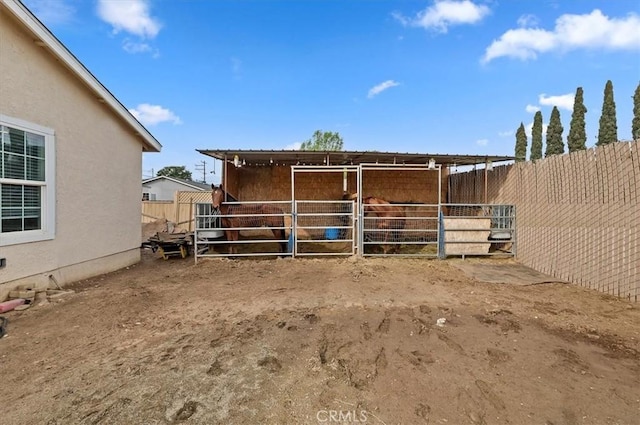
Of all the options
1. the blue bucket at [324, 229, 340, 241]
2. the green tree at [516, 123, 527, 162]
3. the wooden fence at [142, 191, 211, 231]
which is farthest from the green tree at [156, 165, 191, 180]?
the blue bucket at [324, 229, 340, 241]

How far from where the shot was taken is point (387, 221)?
8750 millimetres

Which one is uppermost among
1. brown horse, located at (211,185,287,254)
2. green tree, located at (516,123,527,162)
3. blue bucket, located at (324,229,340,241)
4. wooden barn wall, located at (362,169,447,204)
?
green tree, located at (516,123,527,162)

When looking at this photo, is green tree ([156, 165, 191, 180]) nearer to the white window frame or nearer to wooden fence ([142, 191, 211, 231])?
wooden fence ([142, 191, 211, 231])

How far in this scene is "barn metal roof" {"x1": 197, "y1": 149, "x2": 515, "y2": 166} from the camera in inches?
353

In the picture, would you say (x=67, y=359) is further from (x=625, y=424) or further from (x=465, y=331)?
(x=625, y=424)

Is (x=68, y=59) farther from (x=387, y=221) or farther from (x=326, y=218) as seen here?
(x=387, y=221)

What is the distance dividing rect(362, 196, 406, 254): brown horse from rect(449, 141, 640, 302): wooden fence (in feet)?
9.45

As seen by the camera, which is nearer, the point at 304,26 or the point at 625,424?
the point at 625,424

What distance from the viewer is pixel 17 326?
12.4ft

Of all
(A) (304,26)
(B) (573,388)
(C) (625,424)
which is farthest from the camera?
(A) (304,26)

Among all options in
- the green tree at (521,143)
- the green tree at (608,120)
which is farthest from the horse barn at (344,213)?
the green tree at (521,143)

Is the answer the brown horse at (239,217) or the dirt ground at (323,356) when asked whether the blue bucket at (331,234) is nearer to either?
the brown horse at (239,217)

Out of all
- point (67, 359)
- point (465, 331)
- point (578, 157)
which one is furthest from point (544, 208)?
point (67, 359)

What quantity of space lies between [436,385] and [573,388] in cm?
106
